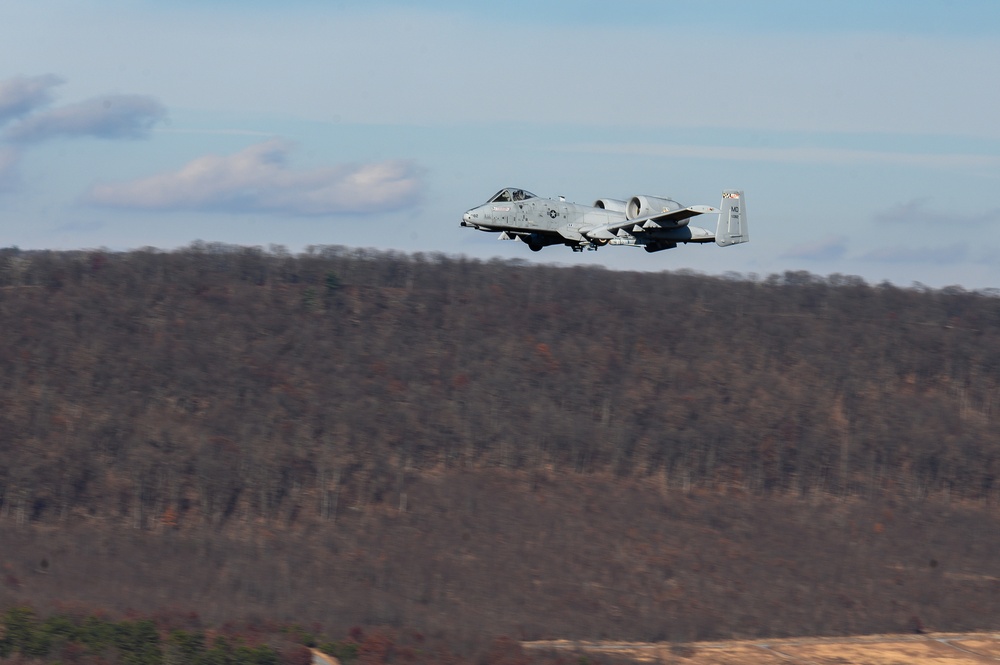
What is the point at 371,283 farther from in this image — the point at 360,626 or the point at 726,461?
the point at 360,626

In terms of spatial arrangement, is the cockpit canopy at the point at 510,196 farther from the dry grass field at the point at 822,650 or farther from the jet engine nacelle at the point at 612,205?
the dry grass field at the point at 822,650

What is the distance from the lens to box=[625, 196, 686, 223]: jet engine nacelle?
22672mm

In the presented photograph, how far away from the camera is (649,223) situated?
2233cm

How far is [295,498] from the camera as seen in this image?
195 ft

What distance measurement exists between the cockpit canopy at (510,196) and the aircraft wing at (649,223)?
8.52 feet

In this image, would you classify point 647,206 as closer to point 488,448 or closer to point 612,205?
point 612,205

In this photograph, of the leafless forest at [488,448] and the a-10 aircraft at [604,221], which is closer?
the a-10 aircraft at [604,221]

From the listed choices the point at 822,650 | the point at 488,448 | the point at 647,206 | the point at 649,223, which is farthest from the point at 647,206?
the point at 488,448

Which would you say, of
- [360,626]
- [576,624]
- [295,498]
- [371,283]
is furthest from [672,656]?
[371,283]

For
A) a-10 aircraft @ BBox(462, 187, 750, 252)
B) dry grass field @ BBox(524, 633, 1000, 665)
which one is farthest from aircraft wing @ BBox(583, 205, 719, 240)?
dry grass field @ BBox(524, 633, 1000, 665)

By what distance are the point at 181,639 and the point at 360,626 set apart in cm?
910

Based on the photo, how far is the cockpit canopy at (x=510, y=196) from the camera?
2523 cm

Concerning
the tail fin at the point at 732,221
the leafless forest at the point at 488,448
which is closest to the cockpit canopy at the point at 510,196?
the tail fin at the point at 732,221

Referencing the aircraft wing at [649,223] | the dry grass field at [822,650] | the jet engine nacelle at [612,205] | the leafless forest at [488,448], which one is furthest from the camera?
the leafless forest at [488,448]
